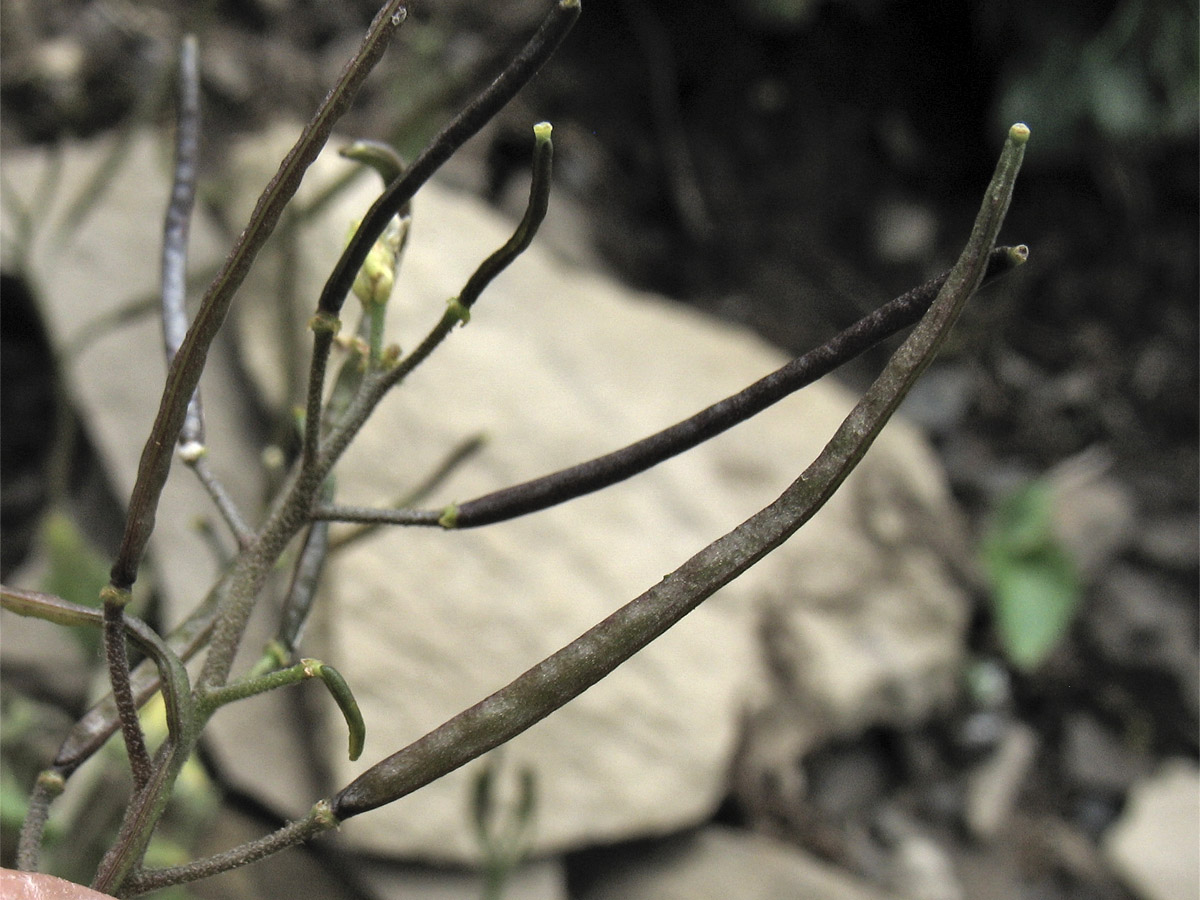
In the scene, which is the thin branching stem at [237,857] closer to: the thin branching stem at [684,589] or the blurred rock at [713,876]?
the thin branching stem at [684,589]

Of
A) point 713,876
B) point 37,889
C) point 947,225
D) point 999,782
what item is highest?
point 947,225

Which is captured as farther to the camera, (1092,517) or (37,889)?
(1092,517)

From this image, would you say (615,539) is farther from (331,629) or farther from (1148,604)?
(1148,604)

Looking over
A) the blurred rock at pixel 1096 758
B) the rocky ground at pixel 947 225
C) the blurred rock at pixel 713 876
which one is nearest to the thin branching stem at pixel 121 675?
the blurred rock at pixel 713 876

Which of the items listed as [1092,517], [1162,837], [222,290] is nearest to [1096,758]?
[1162,837]

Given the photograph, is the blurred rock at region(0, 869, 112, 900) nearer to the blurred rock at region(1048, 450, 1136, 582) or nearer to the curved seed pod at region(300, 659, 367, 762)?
the curved seed pod at region(300, 659, 367, 762)

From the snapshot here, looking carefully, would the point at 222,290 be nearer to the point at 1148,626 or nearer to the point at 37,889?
the point at 37,889
